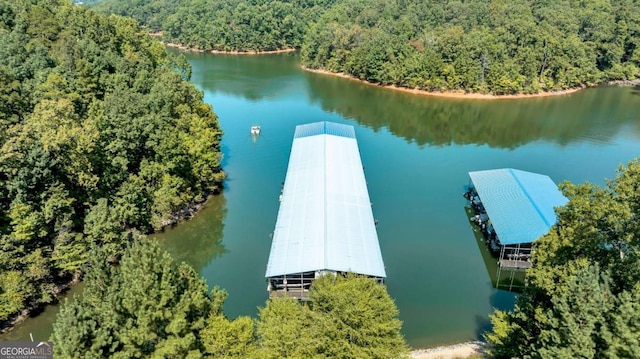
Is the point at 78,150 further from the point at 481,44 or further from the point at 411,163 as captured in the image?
the point at 481,44

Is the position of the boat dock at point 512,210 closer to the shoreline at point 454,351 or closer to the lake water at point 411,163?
the lake water at point 411,163

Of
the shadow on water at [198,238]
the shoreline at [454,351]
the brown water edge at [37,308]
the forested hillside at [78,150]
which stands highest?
the forested hillside at [78,150]

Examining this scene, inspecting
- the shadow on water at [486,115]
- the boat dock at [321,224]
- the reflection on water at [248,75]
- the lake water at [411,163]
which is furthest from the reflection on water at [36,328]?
the reflection on water at [248,75]

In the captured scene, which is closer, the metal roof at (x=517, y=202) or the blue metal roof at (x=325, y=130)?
the metal roof at (x=517, y=202)

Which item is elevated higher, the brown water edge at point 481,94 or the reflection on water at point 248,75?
the reflection on water at point 248,75

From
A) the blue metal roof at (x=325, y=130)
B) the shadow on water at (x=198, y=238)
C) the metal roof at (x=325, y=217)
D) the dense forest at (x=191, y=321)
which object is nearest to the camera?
the dense forest at (x=191, y=321)

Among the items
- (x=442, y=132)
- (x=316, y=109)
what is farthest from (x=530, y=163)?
(x=316, y=109)

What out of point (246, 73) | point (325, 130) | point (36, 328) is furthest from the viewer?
point (246, 73)

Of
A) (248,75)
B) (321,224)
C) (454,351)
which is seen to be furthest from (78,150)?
(248,75)
